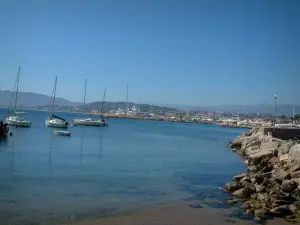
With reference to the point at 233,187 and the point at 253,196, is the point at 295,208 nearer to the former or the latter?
the point at 253,196

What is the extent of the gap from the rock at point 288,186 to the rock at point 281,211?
222cm

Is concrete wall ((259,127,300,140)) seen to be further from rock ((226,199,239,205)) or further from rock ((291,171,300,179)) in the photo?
rock ((226,199,239,205))

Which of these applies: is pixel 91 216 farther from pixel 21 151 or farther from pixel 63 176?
pixel 21 151

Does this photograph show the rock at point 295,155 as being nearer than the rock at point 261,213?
No

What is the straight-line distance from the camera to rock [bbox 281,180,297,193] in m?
16.1

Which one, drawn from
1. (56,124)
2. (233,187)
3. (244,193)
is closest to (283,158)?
(233,187)

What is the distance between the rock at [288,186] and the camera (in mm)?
16094

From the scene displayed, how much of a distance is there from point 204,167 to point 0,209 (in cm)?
1807

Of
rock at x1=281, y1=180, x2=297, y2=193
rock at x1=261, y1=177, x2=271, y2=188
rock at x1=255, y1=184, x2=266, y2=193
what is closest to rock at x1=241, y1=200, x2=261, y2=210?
rock at x1=255, y1=184, x2=266, y2=193

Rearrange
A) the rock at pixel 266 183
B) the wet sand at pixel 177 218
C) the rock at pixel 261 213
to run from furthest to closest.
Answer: the rock at pixel 266 183 → the rock at pixel 261 213 → the wet sand at pixel 177 218

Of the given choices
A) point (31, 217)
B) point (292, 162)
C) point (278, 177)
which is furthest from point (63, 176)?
point (292, 162)

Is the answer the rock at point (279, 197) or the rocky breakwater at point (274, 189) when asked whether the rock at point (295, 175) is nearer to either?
the rocky breakwater at point (274, 189)

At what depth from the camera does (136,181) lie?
20375 millimetres

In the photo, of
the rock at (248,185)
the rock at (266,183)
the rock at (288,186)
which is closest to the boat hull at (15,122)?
the rock at (248,185)
